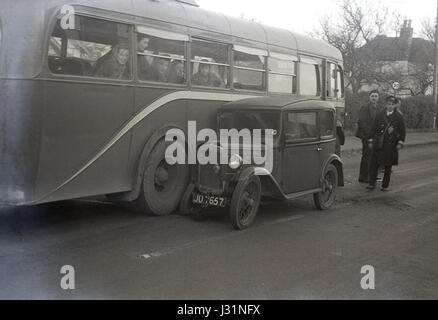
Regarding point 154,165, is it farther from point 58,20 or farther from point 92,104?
point 58,20

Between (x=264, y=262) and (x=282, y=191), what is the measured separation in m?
2.18

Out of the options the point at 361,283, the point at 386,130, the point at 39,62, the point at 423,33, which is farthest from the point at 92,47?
the point at 423,33

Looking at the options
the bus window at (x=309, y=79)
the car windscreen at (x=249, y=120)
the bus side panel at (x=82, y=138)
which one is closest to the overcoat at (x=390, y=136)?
the bus window at (x=309, y=79)

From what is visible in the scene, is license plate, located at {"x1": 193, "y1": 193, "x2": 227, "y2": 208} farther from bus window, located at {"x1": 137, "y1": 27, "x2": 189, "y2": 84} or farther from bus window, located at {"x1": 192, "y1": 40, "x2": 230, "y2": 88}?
bus window, located at {"x1": 192, "y1": 40, "x2": 230, "y2": 88}

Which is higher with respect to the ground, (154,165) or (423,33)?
(423,33)

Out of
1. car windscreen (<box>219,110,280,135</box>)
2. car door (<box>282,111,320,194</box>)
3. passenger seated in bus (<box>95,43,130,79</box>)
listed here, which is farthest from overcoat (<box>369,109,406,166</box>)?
passenger seated in bus (<box>95,43,130,79</box>)

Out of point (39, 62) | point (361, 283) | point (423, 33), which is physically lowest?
point (361, 283)

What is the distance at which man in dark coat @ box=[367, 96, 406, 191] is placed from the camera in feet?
35.0

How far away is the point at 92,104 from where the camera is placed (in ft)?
21.7

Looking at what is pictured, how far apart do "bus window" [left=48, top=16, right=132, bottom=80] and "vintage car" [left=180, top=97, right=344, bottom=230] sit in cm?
172

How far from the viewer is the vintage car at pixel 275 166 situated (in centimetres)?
727

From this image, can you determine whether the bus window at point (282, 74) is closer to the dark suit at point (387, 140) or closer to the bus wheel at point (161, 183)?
the dark suit at point (387, 140)

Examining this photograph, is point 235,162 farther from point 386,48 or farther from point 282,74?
point 386,48

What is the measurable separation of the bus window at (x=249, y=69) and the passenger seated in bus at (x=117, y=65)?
2575 mm
